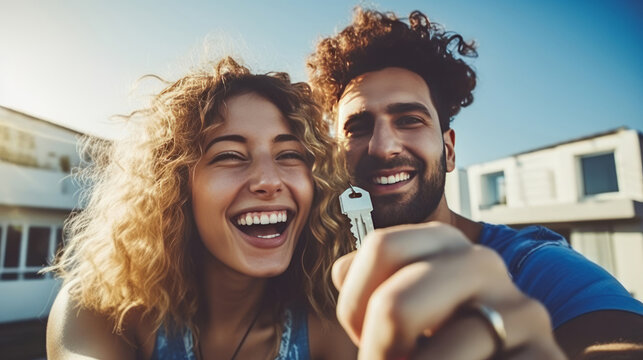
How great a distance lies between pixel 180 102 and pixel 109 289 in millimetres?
1141

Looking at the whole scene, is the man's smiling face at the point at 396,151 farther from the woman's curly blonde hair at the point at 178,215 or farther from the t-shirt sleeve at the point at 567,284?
the t-shirt sleeve at the point at 567,284

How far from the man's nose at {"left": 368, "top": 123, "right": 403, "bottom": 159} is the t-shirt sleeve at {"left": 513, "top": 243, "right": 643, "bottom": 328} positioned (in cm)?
97

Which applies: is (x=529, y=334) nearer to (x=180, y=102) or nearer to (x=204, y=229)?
(x=204, y=229)

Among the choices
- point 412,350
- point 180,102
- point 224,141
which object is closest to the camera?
point 412,350

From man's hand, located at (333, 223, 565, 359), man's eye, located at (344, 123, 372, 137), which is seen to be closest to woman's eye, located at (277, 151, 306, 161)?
man's eye, located at (344, 123, 372, 137)

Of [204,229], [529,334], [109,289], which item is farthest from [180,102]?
[529,334]

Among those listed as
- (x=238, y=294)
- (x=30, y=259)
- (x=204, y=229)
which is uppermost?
(x=204, y=229)

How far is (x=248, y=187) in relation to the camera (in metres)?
1.86

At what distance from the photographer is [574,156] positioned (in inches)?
734

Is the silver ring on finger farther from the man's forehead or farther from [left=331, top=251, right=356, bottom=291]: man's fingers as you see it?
the man's forehead

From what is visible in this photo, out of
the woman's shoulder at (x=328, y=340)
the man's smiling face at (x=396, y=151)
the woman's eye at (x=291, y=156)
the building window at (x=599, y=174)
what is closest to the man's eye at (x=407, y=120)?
the man's smiling face at (x=396, y=151)

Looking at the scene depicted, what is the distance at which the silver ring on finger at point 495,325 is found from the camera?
1.80ft

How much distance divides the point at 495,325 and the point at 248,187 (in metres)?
1.47

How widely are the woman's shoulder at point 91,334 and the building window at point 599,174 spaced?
861 inches
